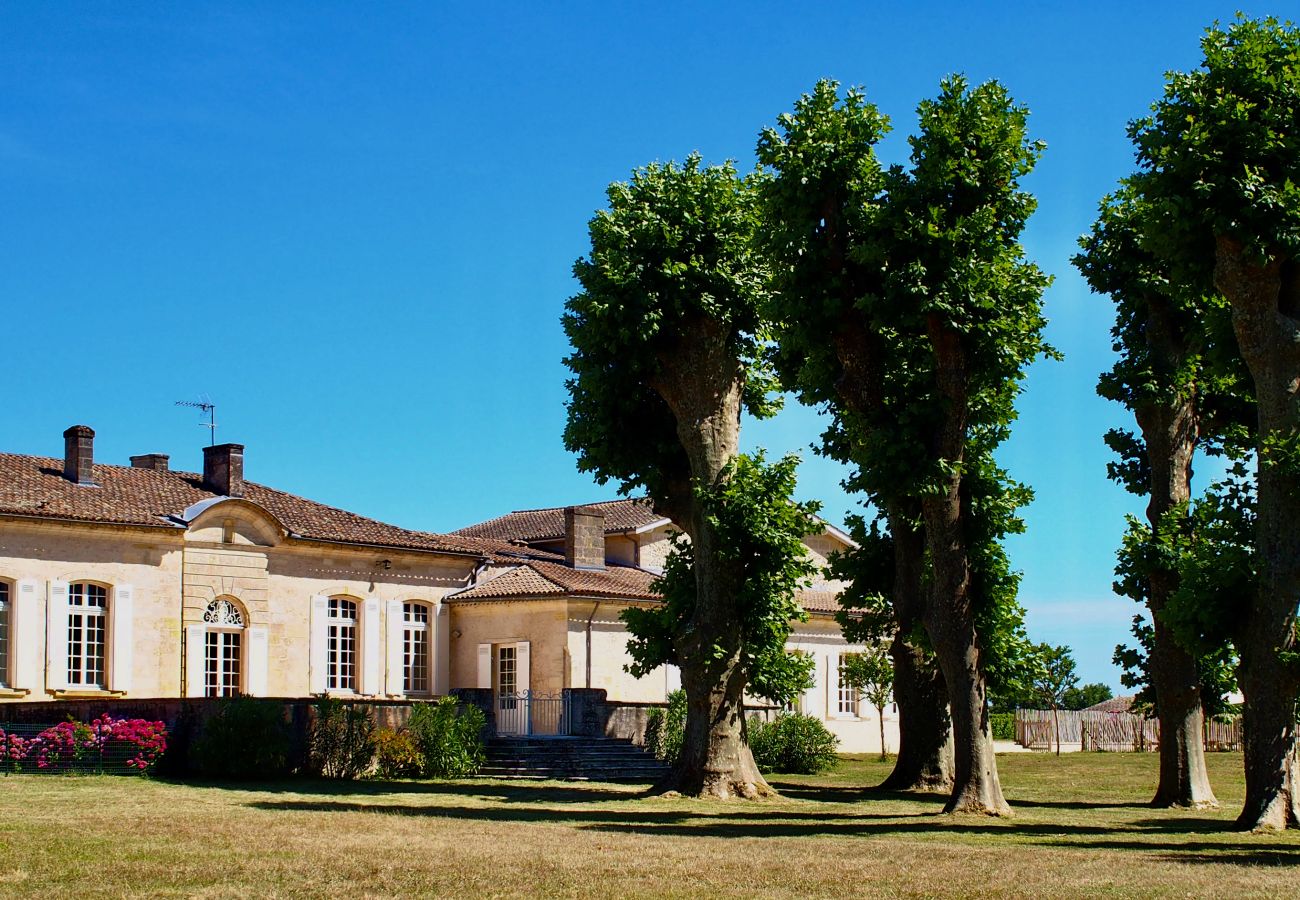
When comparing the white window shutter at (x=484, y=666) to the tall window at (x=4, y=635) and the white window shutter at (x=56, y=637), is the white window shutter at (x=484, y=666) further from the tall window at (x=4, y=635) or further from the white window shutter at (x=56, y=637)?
the tall window at (x=4, y=635)

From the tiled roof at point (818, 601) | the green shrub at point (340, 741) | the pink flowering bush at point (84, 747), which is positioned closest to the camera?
the pink flowering bush at point (84, 747)

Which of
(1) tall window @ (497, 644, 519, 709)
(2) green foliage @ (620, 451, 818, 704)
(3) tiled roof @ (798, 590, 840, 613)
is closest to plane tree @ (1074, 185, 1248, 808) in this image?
(2) green foliage @ (620, 451, 818, 704)

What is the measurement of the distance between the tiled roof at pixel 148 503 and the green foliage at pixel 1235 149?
20.6 meters

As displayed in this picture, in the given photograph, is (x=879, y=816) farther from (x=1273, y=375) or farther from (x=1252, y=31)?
(x=1252, y=31)

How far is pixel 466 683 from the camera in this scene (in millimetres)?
34875

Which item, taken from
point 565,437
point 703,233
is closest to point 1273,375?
point 703,233

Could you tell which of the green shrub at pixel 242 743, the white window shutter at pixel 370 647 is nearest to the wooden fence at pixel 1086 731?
the white window shutter at pixel 370 647

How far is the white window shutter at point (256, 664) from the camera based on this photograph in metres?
31.8

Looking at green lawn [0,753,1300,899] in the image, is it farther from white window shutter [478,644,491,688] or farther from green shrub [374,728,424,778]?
white window shutter [478,644,491,688]

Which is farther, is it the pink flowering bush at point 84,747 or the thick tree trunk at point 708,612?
the pink flowering bush at point 84,747

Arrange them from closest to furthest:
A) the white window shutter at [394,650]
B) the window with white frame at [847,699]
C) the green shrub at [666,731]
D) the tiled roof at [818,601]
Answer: the green shrub at [666,731] < the white window shutter at [394,650] < the tiled roof at [818,601] < the window with white frame at [847,699]

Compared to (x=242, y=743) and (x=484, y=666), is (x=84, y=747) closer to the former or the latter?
(x=242, y=743)

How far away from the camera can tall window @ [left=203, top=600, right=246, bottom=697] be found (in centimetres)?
3158

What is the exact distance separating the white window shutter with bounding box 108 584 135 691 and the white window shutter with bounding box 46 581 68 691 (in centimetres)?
87
